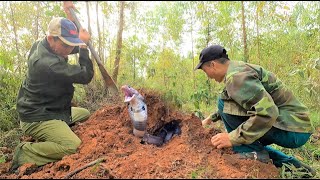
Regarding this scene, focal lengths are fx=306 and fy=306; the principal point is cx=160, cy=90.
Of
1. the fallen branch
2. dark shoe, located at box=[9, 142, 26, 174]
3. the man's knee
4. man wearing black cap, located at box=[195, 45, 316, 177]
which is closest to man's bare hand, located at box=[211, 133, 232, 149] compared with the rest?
man wearing black cap, located at box=[195, 45, 316, 177]

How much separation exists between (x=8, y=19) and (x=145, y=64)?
2914 millimetres

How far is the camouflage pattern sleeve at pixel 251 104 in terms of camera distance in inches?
87.0

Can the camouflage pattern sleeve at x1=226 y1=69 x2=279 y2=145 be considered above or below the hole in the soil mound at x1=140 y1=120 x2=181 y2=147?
above

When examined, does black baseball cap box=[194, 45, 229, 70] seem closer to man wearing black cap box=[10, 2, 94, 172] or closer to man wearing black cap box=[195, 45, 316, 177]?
man wearing black cap box=[195, 45, 316, 177]

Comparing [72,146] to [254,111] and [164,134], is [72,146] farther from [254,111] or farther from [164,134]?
[254,111]

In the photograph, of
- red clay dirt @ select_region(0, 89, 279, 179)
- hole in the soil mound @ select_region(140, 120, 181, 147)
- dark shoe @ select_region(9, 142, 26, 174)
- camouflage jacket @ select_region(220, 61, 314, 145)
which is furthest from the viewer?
hole in the soil mound @ select_region(140, 120, 181, 147)

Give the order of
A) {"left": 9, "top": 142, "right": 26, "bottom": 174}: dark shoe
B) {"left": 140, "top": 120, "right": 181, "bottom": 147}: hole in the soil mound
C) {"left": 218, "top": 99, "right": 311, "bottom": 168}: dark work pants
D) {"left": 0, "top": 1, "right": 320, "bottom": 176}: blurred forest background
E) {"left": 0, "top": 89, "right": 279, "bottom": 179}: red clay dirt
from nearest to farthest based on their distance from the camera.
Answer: {"left": 0, "top": 89, "right": 279, "bottom": 179}: red clay dirt, {"left": 218, "top": 99, "right": 311, "bottom": 168}: dark work pants, {"left": 9, "top": 142, "right": 26, "bottom": 174}: dark shoe, {"left": 140, "top": 120, "right": 181, "bottom": 147}: hole in the soil mound, {"left": 0, "top": 1, "right": 320, "bottom": 176}: blurred forest background

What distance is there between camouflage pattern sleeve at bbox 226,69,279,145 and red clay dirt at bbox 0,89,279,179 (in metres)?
0.20

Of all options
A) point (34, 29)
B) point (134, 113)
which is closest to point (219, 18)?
point (34, 29)

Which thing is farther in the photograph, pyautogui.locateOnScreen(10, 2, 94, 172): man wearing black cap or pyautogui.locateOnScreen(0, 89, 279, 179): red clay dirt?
pyautogui.locateOnScreen(10, 2, 94, 172): man wearing black cap

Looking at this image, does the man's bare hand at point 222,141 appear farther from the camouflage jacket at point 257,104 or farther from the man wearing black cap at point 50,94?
the man wearing black cap at point 50,94

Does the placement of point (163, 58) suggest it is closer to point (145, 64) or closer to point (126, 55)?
point (145, 64)

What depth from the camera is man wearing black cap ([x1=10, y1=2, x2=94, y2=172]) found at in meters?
2.82

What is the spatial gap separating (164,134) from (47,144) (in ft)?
3.73
